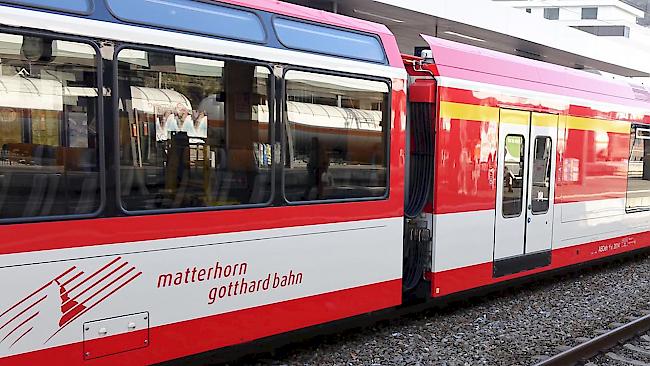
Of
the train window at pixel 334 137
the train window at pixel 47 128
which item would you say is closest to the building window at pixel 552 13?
the train window at pixel 334 137

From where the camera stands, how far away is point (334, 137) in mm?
5289

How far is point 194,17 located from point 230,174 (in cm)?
115

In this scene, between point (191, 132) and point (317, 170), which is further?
point (317, 170)

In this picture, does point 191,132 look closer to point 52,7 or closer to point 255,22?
point 255,22

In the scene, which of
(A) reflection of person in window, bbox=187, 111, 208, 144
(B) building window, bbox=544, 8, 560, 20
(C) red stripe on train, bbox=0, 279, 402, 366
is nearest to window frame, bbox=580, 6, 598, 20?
(B) building window, bbox=544, 8, 560, 20

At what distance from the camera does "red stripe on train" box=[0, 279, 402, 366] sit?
12.3ft

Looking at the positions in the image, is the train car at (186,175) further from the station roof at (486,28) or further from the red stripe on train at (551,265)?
the station roof at (486,28)

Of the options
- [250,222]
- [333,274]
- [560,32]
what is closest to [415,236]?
[333,274]

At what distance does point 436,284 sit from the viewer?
6305 mm

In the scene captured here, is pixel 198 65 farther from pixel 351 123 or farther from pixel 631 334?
pixel 631 334

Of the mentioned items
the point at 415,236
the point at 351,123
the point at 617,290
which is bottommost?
the point at 617,290

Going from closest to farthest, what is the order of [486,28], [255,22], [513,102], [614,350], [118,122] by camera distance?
[118,122] < [255,22] < [614,350] < [513,102] < [486,28]

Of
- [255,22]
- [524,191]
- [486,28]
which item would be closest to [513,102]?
[524,191]

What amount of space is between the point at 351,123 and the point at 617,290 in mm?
5282
